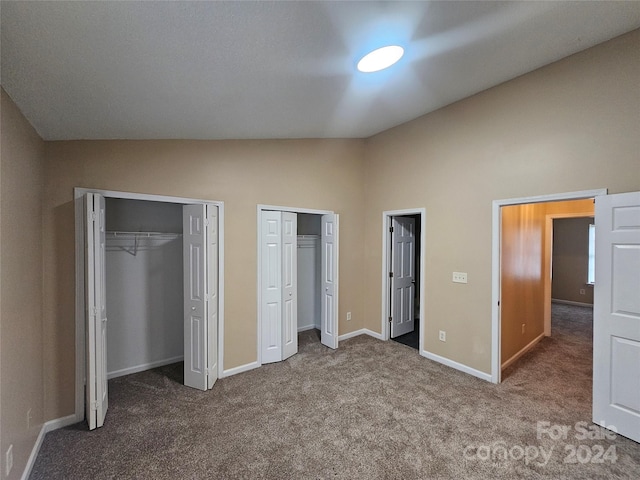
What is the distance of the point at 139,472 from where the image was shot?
6.08ft

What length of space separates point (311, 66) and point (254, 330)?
9.24 ft

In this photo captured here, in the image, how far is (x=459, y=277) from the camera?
3.31 metres

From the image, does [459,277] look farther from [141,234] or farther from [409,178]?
[141,234]

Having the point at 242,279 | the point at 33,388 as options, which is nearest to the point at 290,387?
the point at 242,279

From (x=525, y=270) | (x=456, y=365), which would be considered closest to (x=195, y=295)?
(x=456, y=365)

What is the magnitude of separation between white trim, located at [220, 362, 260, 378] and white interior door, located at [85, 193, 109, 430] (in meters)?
1.11

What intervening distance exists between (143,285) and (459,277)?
12.5ft

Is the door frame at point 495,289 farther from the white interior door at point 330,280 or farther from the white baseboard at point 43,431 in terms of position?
the white baseboard at point 43,431

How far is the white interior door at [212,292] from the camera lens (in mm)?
2840

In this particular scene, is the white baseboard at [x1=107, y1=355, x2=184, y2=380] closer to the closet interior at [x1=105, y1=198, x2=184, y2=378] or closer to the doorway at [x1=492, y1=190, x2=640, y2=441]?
the closet interior at [x1=105, y1=198, x2=184, y2=378]

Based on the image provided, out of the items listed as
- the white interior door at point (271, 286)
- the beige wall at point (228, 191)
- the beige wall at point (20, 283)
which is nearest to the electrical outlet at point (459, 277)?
the beige wall at point (228, 191)

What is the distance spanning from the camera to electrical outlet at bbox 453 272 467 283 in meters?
3.26

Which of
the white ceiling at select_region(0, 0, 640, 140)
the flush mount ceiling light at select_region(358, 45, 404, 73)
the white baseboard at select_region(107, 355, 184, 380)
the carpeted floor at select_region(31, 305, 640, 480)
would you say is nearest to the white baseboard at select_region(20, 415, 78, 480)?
the carpeted floor at select_region(31, 305, 640, 480)

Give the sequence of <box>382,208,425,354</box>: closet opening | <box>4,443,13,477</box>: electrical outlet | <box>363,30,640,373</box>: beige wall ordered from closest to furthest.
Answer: <box>4,443,13,477</box>: electrical outlet < <box>363,30,640,373</box>: beige wall < <box>382,208,425,354</box>: closet opening
